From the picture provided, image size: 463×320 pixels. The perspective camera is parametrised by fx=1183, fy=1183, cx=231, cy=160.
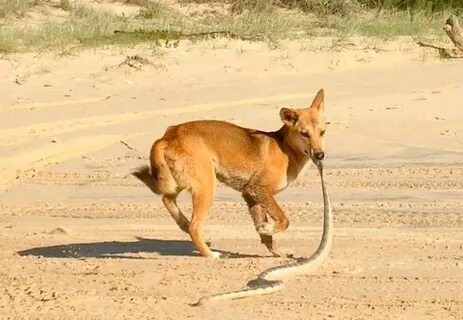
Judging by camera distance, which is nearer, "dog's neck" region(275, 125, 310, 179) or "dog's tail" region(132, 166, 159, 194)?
"dog's tail" region(132, 166, 159, 194)

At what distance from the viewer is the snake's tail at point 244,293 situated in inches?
275

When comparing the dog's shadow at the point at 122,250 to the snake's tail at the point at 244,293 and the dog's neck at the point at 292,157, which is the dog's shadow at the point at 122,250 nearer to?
the dog's neck at the point at 292,157

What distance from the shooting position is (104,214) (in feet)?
35.1

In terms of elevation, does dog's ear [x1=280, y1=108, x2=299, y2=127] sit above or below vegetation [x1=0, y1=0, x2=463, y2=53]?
above

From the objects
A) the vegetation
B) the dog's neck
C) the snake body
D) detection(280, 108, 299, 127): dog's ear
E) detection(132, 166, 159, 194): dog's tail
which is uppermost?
detection(280, 108, 299, 127): dog's ear

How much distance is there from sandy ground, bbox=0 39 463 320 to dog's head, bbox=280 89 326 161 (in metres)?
0.75

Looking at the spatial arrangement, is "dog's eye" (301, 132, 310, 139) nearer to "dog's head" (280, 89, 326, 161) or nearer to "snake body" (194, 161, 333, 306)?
"dog's head" (280, 89, 326, 161)

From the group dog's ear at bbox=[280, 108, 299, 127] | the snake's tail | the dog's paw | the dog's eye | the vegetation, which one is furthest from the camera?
the vegetation

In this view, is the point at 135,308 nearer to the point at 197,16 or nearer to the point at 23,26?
the point at 23,26

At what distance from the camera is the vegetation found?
811 inches

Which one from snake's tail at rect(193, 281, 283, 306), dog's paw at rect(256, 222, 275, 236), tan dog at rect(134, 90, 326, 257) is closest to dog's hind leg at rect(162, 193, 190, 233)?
tan dog at rect(134, 90, 326, 257)

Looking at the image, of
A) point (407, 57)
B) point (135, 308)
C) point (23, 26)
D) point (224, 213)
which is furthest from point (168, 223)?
point (23, 26)

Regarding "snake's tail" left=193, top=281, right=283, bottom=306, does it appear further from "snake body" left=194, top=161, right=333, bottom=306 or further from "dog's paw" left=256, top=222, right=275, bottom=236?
"dog's paw" left=256, top=222, right=275, bottom=236

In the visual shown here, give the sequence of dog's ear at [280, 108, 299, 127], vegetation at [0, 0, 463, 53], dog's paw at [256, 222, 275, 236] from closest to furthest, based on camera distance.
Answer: dog's paw at [256, 222, 275, 236] → dog's ear at [280, 108, 299, 127] → vegetation at [0, 0, 463, 53]
